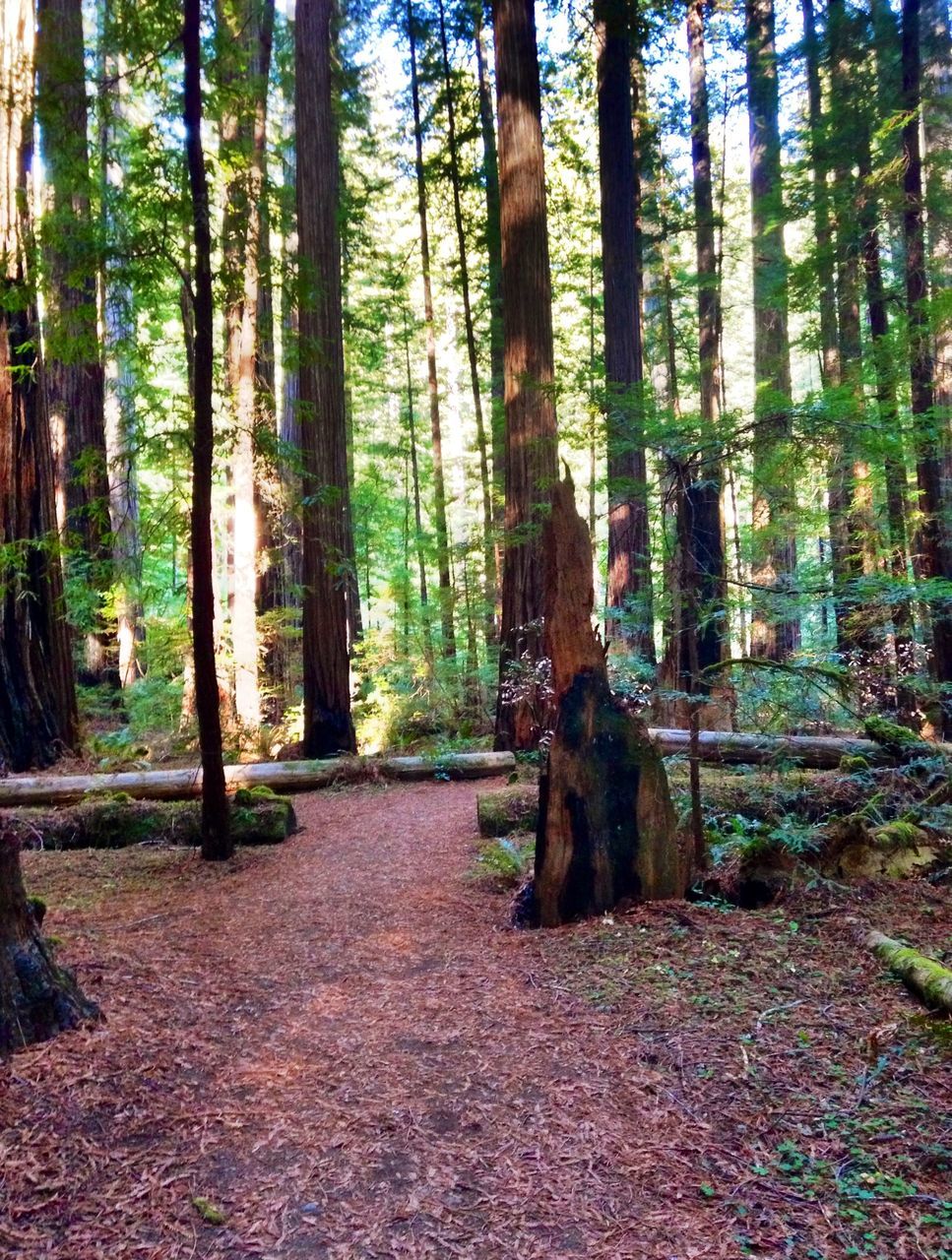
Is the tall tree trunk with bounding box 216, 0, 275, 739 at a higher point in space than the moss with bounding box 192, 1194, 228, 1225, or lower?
higher

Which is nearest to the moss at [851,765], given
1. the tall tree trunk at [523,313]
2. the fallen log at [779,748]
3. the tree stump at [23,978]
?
the fallen log at [779,748]

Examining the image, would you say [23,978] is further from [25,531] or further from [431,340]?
[431,340]

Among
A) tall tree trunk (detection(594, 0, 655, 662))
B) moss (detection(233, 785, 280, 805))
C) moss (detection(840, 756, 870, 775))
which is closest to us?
moss (detection(840, 756, 870, 775))

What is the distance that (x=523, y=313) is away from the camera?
9.80 metres

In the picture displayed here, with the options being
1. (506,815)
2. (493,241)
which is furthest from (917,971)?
(493,241)

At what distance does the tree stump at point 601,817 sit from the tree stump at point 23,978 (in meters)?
2.57

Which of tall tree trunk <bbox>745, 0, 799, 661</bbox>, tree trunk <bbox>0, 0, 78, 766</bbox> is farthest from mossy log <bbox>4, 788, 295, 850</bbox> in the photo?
tall tree trunk <bbox>745, 0, 799, 661</bbox>

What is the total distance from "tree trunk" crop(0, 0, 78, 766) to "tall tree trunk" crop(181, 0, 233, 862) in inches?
141

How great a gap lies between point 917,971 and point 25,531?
384 inches

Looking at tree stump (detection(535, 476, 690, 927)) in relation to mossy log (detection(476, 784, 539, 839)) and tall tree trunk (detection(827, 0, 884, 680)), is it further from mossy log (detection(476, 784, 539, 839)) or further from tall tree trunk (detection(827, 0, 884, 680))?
tall tree trunk (detection(827, 0, 884, 680))

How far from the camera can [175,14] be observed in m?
5.43

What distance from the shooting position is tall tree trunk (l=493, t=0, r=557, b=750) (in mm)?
9719

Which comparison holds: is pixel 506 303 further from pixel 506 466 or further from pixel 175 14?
pixel 175 14

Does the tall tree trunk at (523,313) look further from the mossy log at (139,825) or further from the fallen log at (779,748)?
the mossy log at (139,825)
